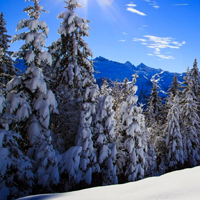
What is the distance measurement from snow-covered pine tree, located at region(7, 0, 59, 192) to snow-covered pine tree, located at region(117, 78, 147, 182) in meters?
7.87

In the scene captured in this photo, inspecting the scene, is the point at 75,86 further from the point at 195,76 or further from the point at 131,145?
the point at 195,76

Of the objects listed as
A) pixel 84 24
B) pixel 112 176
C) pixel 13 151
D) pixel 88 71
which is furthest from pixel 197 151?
pixel 13 151

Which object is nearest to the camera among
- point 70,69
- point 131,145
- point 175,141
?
point 70,69

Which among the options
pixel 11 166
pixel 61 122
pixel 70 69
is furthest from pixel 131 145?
pixel 11 166

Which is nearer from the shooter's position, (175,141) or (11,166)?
(11,166)

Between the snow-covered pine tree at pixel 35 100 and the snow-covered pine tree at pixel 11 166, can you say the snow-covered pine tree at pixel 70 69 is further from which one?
the snow-covered pine tree at pixel 11 166

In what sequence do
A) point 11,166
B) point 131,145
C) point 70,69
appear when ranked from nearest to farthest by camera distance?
point 11,166, point 70,69, point 131,145

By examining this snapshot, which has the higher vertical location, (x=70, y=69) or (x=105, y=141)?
(x=70, y=69)

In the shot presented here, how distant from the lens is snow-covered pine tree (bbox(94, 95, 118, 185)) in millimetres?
15641

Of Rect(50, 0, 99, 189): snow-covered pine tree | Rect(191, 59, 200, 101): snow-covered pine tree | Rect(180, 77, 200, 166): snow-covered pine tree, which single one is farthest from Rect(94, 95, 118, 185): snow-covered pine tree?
Rect(191, 59, 200, 101): snow-covered pine tree

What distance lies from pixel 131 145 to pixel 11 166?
34.8ft

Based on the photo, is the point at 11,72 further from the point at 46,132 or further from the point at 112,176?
the point at 112,176

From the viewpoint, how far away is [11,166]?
33.5 ft

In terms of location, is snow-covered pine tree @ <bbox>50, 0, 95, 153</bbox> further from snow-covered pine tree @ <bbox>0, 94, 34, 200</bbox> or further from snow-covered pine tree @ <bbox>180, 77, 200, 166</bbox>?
snow-covered pine tree @ <bbox>180, 77, 200, 166</bbox>
